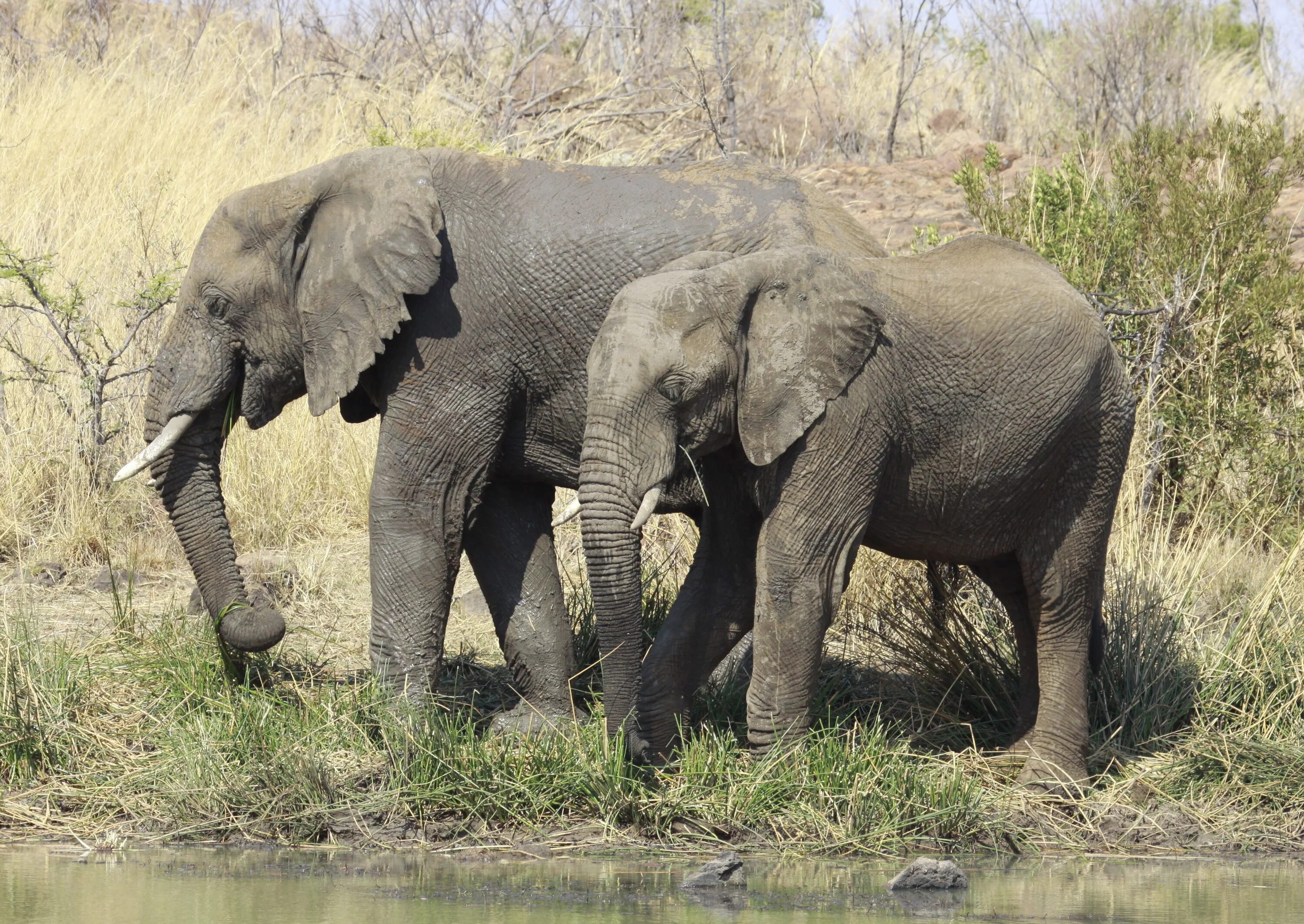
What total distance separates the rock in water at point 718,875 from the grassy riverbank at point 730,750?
0.58 metres

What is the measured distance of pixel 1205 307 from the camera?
10.9 m

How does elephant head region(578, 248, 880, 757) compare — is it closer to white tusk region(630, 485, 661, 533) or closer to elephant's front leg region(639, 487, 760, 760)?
white tusk region(630, 485, 661, 533)

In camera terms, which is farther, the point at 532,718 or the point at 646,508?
the point at 532,718

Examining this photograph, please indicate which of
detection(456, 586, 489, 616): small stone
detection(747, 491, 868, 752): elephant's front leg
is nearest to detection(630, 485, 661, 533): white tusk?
detection(747, 491, 868, 752): elephant's front leg

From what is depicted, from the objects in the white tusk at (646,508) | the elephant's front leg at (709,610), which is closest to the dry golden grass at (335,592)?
the elephant's front leg at (709,610)

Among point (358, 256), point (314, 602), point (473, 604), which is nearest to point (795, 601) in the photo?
point (358, 256)

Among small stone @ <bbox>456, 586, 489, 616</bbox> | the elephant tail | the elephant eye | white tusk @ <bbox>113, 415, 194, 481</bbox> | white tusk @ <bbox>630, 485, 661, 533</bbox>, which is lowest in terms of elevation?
the elephant tail

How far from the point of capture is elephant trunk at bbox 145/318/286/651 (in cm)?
788

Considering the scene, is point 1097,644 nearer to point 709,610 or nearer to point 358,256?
point 709,610

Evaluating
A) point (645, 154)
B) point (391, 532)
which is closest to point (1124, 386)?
point (391, 532)

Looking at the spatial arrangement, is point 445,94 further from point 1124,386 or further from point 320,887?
point 320,887

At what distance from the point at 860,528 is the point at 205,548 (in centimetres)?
283

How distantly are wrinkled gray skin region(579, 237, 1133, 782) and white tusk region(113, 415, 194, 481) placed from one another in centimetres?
215

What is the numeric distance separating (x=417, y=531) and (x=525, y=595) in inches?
27.9
